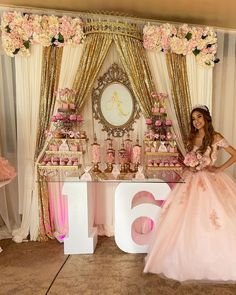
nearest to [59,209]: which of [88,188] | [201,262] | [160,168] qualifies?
[88,188]

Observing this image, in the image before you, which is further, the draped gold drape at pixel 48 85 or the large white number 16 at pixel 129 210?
the draped gold drape at pixel 48 85

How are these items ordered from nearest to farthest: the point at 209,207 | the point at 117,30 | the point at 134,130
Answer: the point at 209,207
the point at 117,30
the point at 134,130

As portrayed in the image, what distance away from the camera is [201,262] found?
2.28 metres

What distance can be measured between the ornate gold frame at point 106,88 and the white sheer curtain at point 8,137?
101 centimetres

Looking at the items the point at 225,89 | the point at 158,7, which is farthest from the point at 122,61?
the point at 225,89

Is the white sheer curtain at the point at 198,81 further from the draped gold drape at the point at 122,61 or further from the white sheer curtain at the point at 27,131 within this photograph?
the white sheer curtain at the point at 27,131

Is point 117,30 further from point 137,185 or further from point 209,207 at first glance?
point 209,207

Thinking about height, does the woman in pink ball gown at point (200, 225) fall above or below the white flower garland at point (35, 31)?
below

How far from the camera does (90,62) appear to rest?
3.13 m

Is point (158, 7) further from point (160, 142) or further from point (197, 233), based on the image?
point (197, 233)

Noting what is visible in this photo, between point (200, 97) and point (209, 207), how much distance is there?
1.52m

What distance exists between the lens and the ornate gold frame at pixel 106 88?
3281mm

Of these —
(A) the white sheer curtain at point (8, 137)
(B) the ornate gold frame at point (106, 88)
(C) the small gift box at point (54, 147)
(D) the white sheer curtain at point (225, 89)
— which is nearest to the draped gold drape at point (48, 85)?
(C) the small gift box at point (54, 147)

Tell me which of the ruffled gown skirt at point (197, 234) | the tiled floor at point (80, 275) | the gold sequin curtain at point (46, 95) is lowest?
the tiled floor at point (80, 275)
